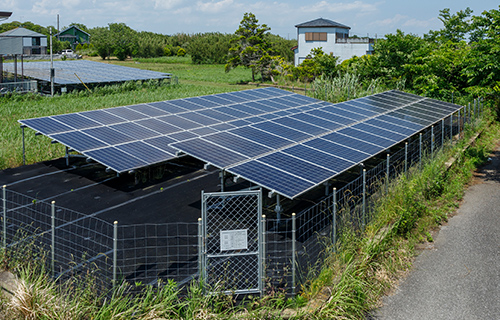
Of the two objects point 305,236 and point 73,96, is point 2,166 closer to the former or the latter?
point 305,236

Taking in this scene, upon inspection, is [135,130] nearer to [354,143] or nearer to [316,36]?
[354,143]

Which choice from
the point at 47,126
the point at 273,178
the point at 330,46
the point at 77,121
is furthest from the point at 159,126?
the point at 330,46

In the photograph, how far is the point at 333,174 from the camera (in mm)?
11414

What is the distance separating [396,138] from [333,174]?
519 centimetres

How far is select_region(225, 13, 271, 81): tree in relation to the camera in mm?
50094

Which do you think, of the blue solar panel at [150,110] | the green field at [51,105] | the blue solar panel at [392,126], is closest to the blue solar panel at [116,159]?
the green field at [51,105]

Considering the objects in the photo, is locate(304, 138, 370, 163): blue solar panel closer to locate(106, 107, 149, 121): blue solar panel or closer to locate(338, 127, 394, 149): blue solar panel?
locate(338, 127, 394, 149): blue solar panel

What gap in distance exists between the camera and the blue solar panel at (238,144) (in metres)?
12.6

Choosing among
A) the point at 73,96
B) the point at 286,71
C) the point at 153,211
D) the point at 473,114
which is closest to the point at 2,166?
the point at 153,211

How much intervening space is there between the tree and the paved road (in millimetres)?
39438

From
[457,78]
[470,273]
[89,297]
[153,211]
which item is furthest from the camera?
[457,78]

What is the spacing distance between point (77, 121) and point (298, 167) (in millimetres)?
9699

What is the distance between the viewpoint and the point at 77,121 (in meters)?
17.2

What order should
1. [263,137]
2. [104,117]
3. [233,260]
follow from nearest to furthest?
[233,260], [263,137], [104,117]
